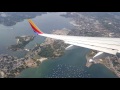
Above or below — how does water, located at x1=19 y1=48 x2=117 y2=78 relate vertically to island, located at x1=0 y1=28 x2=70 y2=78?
above

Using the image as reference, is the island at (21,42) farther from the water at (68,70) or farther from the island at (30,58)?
the water at (68,70)

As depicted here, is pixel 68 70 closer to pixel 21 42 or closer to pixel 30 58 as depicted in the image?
pixel 30 58

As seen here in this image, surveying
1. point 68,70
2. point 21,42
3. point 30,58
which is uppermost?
point 68,70

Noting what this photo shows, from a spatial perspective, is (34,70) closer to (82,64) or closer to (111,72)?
(82,64)

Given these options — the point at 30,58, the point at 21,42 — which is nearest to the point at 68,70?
the point at 30,58

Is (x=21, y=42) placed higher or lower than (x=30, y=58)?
lower

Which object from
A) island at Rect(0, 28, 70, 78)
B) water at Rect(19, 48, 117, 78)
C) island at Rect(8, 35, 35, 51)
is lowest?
island at Rect(8, 35, 35, 51)

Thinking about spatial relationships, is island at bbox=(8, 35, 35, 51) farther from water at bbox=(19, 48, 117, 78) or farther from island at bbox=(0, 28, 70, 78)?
water at bbox=(19, 48, 117, 78)

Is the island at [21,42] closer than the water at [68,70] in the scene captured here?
No

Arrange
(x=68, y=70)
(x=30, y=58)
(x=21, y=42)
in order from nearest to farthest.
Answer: (x=68, y=70) < (x=30, y=58) < (x=21, y=42)

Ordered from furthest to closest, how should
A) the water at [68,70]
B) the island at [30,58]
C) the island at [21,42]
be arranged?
the island at [21,42] < the island at [30,58] < the water at [68,70]

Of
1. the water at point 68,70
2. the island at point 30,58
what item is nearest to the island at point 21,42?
the island at point 30,58

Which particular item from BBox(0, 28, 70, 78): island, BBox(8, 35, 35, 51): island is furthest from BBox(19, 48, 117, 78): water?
BBox(8, 35, 35, 51): island
